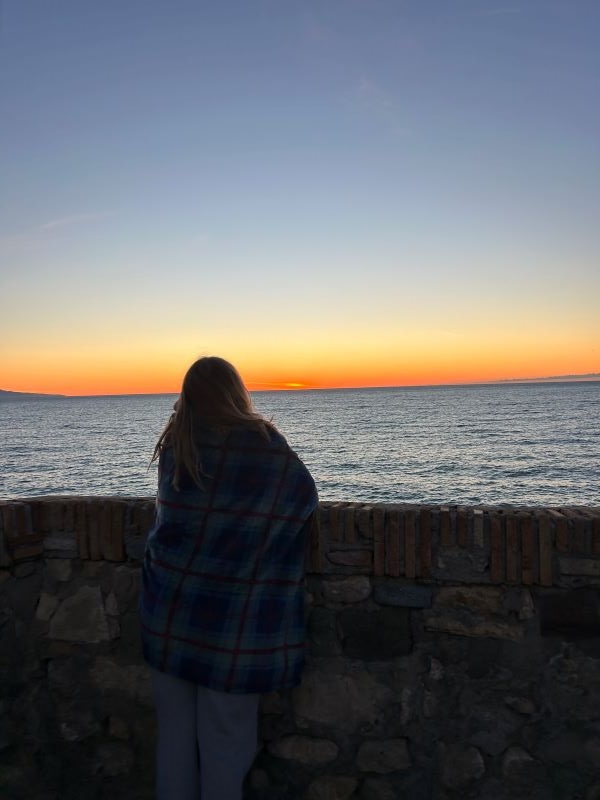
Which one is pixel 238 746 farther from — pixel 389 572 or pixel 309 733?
pixel 389 572

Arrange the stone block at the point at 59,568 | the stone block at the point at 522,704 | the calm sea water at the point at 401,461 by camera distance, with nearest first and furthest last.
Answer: the stone block at the point at 522,704
the stone block at the point at 59,568
the calm sea water at the point at 401,461

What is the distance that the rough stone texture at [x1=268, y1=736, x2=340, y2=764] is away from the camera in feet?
8.80

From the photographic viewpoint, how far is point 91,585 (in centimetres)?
294

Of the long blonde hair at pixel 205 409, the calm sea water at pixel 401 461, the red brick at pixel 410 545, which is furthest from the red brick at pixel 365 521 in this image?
the calm sea water at pixel 401 461

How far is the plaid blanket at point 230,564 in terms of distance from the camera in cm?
216

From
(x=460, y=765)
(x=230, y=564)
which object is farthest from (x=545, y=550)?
(x=230, y=564)

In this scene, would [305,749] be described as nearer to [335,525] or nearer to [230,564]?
[335,525]

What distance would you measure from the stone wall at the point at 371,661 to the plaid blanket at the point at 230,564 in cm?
46

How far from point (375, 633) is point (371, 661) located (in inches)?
4.7

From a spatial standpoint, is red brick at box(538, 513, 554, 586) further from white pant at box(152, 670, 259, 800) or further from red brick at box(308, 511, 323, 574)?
white pant at box(152, 670, 259, 800)

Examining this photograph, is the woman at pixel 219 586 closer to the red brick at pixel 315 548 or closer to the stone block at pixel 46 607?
the red brick at pixel 315 548

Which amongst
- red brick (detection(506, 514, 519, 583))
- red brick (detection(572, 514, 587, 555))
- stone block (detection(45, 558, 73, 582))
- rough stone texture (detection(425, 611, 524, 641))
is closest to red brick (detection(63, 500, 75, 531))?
stone block (detection(45, 558, 73, 582))

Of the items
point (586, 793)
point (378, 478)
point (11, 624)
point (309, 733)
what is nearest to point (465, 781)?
point (586, 793)

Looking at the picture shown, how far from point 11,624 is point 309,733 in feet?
4.63
